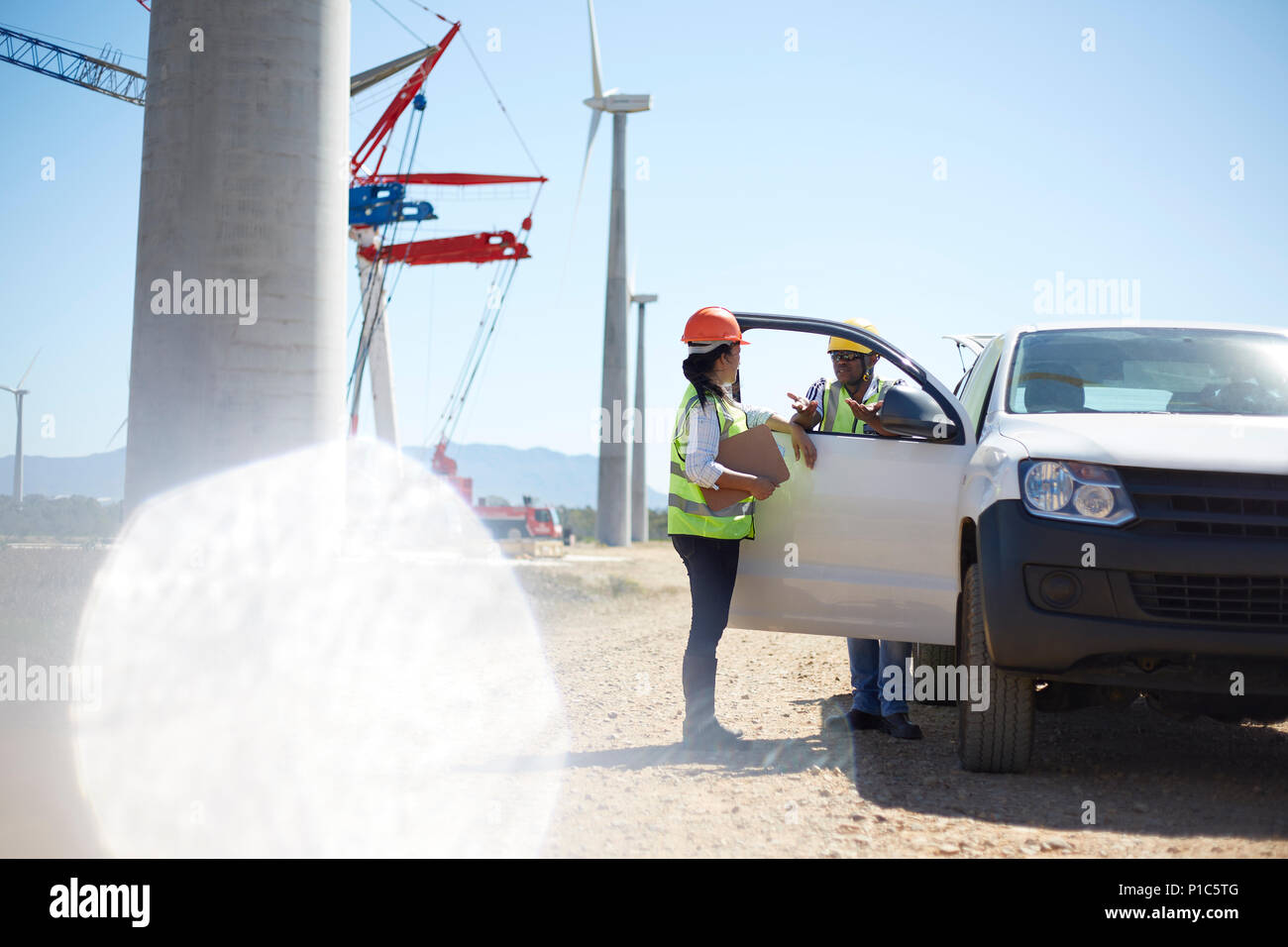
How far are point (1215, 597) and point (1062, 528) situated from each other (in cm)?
60

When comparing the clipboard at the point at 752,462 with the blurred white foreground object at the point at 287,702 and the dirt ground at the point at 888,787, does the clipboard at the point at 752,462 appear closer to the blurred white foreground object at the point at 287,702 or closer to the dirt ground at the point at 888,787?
the dirt ground at the point at 888,787

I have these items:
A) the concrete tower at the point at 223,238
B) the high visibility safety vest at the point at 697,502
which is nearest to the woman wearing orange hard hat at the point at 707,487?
the high visibility safety vest at the point at 697,502

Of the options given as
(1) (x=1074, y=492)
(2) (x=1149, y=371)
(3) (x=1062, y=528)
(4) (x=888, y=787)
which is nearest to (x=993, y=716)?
(4) (x=888, y=787)

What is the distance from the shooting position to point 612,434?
36.2 m

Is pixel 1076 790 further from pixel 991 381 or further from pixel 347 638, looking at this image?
pixel 347 638

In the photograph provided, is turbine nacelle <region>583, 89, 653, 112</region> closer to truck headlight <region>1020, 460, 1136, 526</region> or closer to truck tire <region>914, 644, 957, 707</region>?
truck tire <region>914, 644, 957, 707</region>

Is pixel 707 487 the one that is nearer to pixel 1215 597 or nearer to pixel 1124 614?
pixel 1124 614

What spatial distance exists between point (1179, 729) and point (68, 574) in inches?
375

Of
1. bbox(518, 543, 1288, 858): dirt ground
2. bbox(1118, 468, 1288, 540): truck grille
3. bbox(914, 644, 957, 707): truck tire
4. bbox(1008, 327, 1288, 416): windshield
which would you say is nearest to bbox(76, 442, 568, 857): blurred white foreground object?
bbox(518, 543, 1288, 858): dirt ground

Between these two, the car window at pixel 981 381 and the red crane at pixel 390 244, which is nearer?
the car window at pixel 981 381

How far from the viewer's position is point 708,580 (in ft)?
18.0

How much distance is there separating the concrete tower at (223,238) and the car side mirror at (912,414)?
4073 mm

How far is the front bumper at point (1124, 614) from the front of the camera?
4.21 metres

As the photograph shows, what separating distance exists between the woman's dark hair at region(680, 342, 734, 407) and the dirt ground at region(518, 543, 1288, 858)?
1.78 meters
